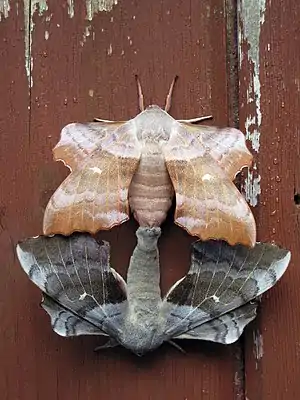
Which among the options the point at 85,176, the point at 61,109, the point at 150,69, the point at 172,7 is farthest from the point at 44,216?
the point at 172,7

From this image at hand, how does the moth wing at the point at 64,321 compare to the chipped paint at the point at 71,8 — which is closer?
the moth wing at the point at 64,321

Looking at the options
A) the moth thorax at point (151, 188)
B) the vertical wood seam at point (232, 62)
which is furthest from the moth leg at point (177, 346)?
the vertical wood seam at point (232, 62)

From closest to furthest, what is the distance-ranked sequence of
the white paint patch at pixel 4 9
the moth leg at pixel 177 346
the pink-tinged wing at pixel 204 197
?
the pink-tinged wing at pixel 204 197, the moth leg at pixel 177 346, the white paint patch at pixel 4 9

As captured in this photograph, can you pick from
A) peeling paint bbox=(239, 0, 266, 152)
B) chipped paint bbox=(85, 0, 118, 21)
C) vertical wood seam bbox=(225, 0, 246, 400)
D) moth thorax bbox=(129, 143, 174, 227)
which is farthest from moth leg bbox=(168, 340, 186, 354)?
chipped paint bbox=(85, 0, 118, 21)

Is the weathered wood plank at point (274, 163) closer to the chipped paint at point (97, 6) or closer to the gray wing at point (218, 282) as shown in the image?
the gray wing at point (218, 282)

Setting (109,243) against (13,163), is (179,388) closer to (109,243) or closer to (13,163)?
(109,243)

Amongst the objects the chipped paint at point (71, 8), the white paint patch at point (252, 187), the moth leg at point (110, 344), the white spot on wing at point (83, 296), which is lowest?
the moth leg at point (110, 344)

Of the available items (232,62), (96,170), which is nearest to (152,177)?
(96,170)
